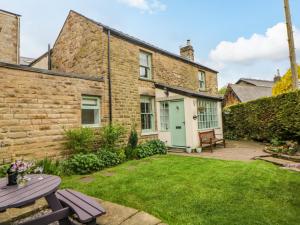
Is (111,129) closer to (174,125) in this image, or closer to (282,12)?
(174,125)

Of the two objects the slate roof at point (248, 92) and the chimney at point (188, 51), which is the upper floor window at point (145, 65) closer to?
the chimney at point (188, 51)

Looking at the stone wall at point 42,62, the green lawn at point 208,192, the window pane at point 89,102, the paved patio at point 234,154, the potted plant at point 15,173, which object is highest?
the stone wall at point 42,62

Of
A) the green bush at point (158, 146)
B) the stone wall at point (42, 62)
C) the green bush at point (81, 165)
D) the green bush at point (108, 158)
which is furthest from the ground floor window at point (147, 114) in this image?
the stone wall at point (42, 62)

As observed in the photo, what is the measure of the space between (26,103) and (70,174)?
2.79 metres

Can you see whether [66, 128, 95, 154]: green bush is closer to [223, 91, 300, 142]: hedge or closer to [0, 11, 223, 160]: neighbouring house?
[0, 11, 223, 160]: neighbouring house

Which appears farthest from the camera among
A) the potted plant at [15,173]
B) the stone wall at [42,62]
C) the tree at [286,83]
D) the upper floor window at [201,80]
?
the tree at [286,83]

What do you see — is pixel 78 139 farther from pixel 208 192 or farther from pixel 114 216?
pixel 208 192

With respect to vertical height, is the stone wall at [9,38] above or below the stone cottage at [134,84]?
above

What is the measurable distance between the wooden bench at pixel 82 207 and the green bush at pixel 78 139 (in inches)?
168

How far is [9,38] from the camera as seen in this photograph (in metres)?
12.6

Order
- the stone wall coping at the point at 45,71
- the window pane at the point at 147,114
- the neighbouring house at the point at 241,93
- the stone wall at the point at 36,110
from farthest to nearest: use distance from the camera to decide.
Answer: the neighbouring house at the point at 241,93
the window pane at the point at 147,114
the stone wall coping at the point at 45,71
the stone wall at the point at 36,110

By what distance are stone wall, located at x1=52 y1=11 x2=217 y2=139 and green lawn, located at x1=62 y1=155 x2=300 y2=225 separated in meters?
4.07

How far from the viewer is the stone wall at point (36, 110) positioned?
608cm

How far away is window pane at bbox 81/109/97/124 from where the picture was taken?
329 inches
